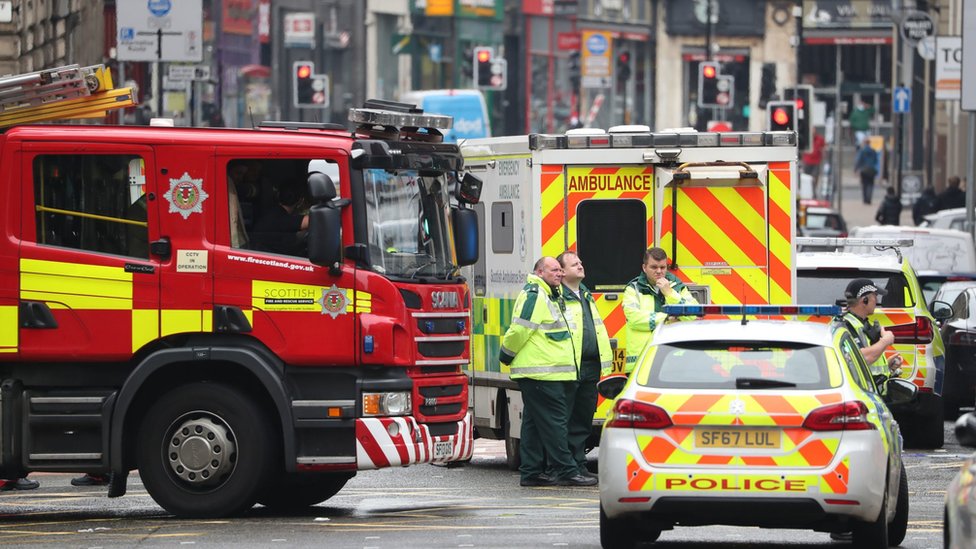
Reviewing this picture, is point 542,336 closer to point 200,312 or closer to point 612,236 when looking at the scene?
point 612,236

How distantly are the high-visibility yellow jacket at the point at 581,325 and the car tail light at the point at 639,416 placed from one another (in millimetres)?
4495

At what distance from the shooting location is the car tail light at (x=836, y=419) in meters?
11.3

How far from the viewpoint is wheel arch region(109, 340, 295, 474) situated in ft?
45.6

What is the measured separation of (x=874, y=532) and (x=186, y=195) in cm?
485

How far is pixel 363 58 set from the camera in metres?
70.8

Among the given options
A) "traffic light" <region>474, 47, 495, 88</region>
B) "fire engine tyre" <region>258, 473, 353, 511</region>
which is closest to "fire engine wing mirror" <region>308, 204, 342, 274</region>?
"fire engine tyre" <region>258, 473, 353, 511</region>

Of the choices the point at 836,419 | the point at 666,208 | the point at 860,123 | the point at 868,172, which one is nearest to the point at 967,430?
the point at 836,419


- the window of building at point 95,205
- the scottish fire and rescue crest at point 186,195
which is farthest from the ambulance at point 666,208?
the window of building at point 95,205

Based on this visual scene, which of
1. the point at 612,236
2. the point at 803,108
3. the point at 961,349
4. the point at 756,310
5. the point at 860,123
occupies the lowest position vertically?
the point at 961,349

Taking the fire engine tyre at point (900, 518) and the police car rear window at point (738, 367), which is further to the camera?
the fire engine tyre at point (900, 518)

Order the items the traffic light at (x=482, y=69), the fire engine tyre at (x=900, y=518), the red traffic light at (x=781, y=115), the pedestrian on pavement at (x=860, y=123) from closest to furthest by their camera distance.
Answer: the fire engine tyre at (x=900, y=518) → the red traffic light at (x=781, y=115) → the traffic light at (x=482, y=69) → the pedestrian on pavement at (x=860, y=123)

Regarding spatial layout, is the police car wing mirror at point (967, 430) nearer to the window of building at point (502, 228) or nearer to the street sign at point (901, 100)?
the window of building at point (502, 228)

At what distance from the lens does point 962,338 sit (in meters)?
22.2

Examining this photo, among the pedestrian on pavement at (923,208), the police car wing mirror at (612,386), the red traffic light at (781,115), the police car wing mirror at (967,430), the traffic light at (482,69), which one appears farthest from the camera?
the traffic light at (482,69)
